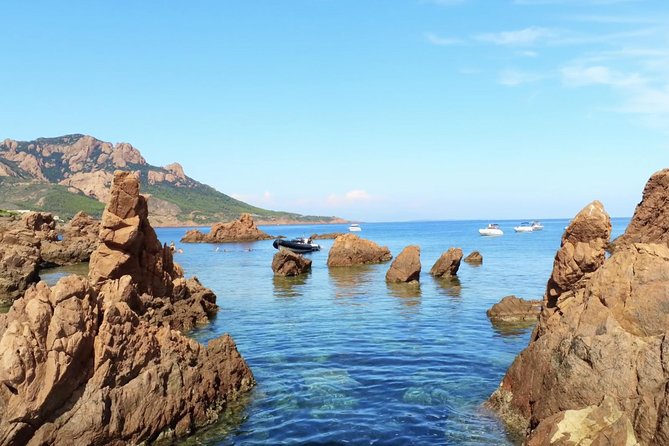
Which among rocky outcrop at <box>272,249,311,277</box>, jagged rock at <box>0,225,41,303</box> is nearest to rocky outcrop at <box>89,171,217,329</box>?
jagged rock at <box>0,225,41,303</box>

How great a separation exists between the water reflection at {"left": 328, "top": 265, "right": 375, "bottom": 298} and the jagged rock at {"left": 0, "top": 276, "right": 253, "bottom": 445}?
29.1 metres

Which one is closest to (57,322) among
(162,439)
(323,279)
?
(162,439)

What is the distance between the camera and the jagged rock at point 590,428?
450 inches

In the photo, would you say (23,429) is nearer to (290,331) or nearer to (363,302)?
(290,331)

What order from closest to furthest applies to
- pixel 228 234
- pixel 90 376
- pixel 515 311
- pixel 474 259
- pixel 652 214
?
pixel 90 376, pixel 515 311, pixel 652 214, pixel 474 259, pixel 228 234

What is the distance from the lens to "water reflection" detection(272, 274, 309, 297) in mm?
47013

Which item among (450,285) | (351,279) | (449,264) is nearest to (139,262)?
(351,279)

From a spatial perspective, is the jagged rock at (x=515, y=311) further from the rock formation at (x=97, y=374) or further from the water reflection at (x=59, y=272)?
the water reflection at (x=59, y=272)

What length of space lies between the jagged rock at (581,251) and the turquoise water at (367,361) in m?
4.62

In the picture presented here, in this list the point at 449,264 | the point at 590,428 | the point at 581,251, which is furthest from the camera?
the point at 449,264

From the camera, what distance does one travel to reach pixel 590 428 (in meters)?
11.9

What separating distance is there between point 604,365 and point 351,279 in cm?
4395

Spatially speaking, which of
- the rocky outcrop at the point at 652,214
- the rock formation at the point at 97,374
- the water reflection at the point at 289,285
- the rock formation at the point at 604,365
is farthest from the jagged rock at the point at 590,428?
the rocky outcrop at the point at 652,214

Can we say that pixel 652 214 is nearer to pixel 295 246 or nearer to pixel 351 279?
pixel 351 279
